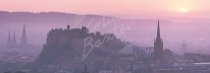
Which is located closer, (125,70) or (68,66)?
(125,70)

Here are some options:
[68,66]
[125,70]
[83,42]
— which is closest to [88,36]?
[83,42]

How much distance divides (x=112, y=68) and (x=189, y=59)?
60.9ft

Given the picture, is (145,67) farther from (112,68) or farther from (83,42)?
(83,42)

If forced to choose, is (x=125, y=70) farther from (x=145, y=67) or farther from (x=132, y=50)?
(x=132, y=50)

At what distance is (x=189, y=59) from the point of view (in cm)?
11181

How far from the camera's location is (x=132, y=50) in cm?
11500

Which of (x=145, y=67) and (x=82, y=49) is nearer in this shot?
(x=145, y=67)

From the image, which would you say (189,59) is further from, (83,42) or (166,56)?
(83,42)

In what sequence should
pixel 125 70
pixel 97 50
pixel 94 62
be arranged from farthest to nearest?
pixel 97 50 < pixel 94 62 < pixel 125 70

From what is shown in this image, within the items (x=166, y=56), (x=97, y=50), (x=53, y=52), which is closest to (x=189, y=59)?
(x=166, y=56)

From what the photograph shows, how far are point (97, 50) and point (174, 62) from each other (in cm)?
1304

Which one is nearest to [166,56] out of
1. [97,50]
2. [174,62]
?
[174,62]

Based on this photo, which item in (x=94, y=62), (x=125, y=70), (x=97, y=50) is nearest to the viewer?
→ (x=125, y=70)

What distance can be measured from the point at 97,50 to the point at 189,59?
15277 mm
